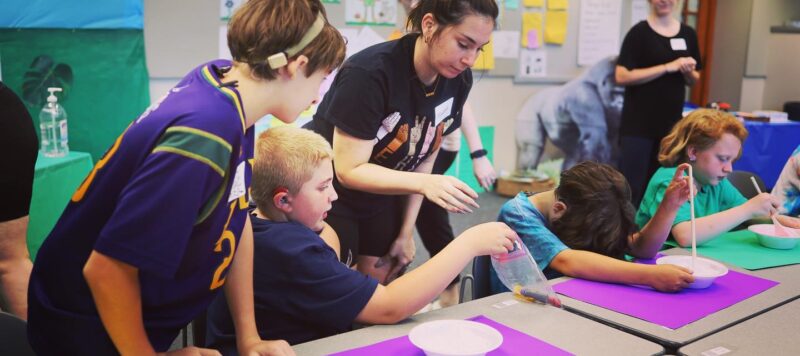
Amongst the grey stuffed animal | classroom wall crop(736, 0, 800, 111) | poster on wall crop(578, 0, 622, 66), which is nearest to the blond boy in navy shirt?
the grey stuffed animal

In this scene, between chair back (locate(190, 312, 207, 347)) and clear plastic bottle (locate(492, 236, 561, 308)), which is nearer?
clear plastic bottle (locate(492, 236, 561, 308))

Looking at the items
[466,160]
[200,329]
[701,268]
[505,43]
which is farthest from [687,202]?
[505,43]

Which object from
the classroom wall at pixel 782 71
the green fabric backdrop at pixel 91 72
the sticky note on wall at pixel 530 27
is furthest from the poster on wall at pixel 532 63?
the green fabric backdrop at pixel 91 72

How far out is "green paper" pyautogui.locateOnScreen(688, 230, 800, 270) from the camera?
171 cm

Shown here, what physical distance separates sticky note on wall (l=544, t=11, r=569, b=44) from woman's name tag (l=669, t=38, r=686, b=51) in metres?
1.44

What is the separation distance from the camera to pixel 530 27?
4.94m

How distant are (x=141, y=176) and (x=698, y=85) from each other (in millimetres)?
6274

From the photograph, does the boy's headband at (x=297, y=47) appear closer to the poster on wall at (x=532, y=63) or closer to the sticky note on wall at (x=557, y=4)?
the poster on wall at (x=532, y=63)

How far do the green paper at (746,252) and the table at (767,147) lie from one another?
2.70 m

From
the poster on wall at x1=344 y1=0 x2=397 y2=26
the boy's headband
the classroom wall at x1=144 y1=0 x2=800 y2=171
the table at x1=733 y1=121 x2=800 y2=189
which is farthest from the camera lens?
the table at x1=733 y1=121 x2=800 y2=189

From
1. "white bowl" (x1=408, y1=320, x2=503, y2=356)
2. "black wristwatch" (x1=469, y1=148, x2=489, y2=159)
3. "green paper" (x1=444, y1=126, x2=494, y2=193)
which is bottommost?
"green paper" (x1=444, y1=126, x2=494, y2=193)

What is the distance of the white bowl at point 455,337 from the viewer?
108 cm

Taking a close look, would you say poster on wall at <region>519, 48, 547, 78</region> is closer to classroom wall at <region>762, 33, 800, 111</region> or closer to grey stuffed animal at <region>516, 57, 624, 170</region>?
grey stuffed animal at <region>516, 57, 624, 170</region>

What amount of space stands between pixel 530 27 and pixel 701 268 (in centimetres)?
364
